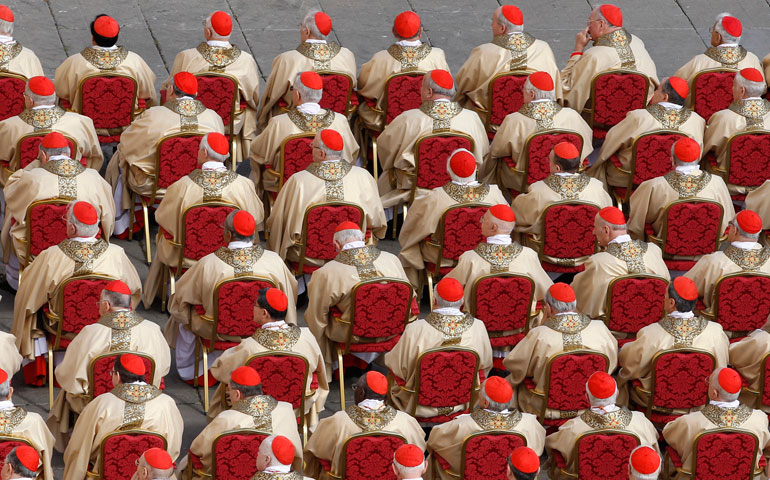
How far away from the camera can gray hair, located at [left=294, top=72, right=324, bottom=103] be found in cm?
1273

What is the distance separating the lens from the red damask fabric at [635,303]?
37.1ft

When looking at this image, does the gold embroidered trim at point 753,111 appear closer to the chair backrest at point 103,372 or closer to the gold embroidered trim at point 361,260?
the gold embroidered trim at point 361,260

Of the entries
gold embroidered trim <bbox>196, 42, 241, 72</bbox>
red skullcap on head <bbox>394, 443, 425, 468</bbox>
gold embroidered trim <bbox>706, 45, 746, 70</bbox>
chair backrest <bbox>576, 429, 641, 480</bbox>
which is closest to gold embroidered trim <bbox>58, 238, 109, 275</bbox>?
red skullcap on head <bbox>394, 443, 425, 468</bbox>

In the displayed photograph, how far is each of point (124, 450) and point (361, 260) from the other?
2.27 m

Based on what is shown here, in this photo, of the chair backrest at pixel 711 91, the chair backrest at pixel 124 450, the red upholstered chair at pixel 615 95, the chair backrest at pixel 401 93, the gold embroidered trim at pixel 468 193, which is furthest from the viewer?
the chair backrest at pixel 711 91

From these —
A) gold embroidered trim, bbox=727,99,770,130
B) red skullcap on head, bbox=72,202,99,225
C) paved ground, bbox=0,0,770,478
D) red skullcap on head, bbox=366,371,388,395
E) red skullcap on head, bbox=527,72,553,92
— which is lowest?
paved ground, bbox=0,0,770,478

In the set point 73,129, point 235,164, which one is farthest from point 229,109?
point 73,129

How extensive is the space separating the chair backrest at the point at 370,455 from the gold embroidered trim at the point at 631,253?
235cm

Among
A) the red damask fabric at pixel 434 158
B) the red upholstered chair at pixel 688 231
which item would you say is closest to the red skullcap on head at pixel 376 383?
the red damask fabric at pixel 434 158

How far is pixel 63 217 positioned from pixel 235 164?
237cm

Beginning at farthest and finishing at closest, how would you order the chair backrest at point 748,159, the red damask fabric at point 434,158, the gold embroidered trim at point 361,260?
1. the chair backrest at point 748,159
2. the red damask fabric at point 434,158
3. the gold embroidered trim at point 361,260

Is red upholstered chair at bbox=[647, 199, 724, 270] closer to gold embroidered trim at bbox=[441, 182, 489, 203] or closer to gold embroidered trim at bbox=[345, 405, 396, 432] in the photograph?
gold embroidered trim at bbox=[441, 182, 489, 203]

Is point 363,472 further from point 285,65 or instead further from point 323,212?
point 285,65

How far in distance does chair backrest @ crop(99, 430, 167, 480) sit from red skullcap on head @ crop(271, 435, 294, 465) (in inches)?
30.3
